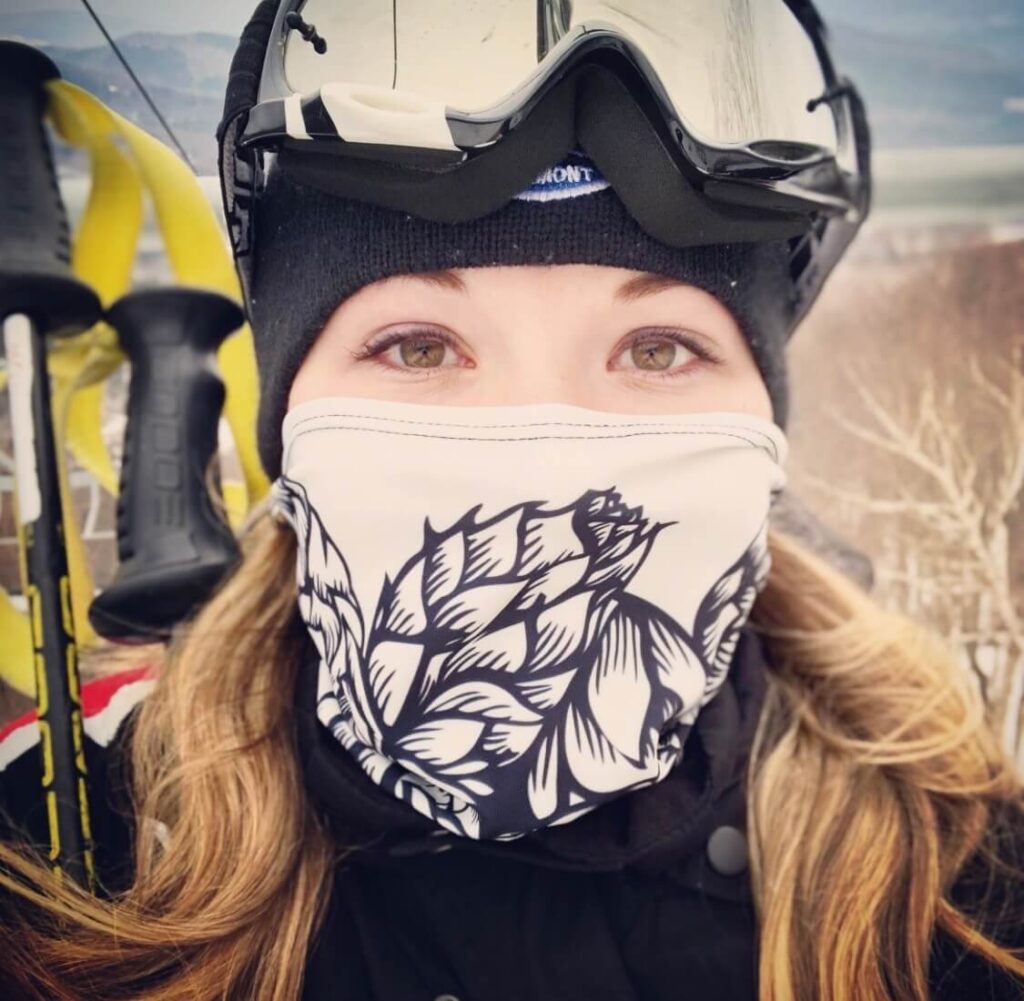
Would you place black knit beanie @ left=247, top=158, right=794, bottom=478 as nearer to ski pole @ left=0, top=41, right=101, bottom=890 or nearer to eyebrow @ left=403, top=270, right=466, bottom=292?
eyebrow @ left=403, top=270, right=466, bottom=292

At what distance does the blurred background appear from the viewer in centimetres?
136

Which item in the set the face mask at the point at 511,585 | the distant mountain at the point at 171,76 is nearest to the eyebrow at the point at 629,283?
the face mask at the point at 511,585

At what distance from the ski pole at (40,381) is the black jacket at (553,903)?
0.11 meters

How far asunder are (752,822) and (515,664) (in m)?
0.47

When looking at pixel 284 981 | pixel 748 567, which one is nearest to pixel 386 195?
pixel 748 567

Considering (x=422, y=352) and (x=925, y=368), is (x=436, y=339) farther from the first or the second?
(x=925, y=368)

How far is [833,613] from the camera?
1371 millimetres

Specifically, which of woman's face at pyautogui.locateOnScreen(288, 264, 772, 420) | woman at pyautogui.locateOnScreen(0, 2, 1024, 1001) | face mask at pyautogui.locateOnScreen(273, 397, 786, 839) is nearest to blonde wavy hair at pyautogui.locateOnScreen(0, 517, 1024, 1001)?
woman at pyautogui.locateOnScreen(0, 2, 1024, 1001)

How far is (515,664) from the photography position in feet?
3.02

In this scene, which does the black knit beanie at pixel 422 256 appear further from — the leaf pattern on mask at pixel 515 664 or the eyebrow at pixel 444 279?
the leaf pattern on mask at pixel 515 664

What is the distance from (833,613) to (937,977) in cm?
55

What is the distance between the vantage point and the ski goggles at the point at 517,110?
0.86 meters

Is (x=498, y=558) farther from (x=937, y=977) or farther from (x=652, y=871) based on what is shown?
(x=937, y=977)

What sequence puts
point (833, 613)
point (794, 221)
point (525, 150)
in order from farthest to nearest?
1. point (833, 613)
2. point (794, 221)
3. point (525, 150)
